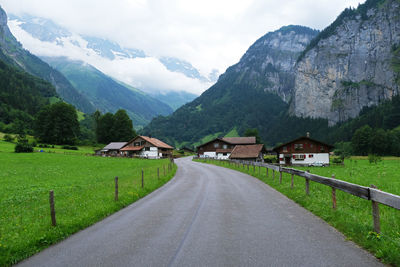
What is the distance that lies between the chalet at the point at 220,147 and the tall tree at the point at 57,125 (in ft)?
152

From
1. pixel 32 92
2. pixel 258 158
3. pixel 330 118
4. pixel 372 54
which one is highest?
pixel 372 54

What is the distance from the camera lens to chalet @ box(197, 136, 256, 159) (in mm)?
96125

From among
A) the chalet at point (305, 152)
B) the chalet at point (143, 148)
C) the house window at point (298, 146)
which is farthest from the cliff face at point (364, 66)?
the chalet at point (143, 148)

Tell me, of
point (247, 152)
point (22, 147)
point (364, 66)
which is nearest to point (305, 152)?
point (247, 152)

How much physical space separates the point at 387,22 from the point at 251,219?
22950 cm

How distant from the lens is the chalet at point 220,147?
96125mm

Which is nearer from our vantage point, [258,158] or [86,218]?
[86,218]

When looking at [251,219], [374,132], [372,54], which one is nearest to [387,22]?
[372,54]

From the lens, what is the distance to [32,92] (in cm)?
16025

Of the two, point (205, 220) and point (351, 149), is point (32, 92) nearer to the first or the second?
point (351, 149)

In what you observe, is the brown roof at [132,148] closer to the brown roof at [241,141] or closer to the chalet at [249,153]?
the chalet at [249,153]

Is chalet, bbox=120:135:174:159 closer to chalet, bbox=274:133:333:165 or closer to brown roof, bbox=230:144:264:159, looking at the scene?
brown roof, bbox=230:144:264:159

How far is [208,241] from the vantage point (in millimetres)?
6285

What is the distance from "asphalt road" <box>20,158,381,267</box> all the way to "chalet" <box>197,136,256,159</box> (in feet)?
283
